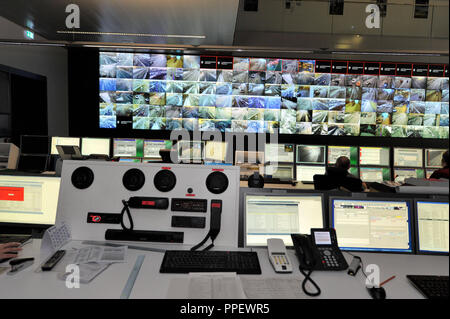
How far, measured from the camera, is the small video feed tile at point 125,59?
17.8 ft

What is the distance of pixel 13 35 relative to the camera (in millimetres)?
4879

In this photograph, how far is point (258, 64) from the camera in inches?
213

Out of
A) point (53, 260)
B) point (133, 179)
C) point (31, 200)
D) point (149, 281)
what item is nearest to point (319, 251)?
point (149, 281)

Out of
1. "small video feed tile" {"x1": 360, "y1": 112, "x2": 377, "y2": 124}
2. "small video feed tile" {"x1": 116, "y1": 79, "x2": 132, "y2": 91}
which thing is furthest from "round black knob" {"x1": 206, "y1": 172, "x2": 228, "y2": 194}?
"small video feed tile" {"x1": 360, "y1": 112, "x2": 377, "y2": 124}

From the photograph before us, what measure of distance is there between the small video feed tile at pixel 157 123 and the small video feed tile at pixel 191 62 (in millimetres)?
1044

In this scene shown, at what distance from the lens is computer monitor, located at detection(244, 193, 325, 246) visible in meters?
1.61

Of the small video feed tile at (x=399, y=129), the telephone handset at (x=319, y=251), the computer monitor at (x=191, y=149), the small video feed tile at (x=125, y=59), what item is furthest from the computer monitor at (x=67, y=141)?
the small video feed tile at (x=399, y=129)

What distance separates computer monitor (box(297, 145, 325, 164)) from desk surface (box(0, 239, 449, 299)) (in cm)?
312

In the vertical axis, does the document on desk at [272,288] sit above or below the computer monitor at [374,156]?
below

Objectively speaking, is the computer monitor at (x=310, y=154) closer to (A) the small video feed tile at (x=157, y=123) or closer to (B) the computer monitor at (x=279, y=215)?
(A) the small video feed tile at (x=157, y=123)

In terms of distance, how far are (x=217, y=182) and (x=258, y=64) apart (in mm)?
4196

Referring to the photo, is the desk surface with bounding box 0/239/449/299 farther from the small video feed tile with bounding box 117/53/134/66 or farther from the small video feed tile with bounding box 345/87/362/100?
the small video feed tile with bounding box 117/53/134/66
